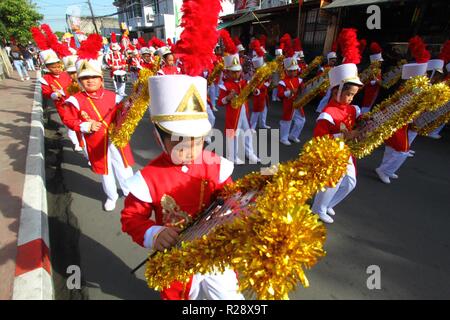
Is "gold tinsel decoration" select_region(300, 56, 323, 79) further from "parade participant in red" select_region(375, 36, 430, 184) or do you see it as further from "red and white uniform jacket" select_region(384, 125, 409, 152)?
"red and white uniform jacket" select_region(384, 125, 409, 152)

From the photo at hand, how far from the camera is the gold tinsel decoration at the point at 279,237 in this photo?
852 millimetres

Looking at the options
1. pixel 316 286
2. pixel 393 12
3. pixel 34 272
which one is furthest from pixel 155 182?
pixel 393 12

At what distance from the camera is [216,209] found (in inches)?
60.0

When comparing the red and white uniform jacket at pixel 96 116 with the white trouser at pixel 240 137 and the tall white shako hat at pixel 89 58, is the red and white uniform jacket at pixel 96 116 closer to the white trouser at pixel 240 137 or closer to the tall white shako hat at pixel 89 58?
the tall white shako hat at pixel 89 58

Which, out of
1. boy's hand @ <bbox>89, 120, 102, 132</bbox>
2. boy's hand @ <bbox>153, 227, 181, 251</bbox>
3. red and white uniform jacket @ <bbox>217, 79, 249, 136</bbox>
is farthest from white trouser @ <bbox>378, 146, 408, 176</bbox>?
boy's hand @ <bbox>89, 120, 102, 132</bbox>

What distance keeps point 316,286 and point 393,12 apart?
976 centimetres

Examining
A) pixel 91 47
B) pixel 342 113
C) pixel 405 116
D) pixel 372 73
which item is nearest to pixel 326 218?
pixel 342 113

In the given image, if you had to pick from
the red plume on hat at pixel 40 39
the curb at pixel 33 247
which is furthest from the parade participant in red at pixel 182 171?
the red plume on hat at pixel 40 39

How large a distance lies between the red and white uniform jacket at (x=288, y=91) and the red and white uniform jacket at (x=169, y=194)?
490 centimetres

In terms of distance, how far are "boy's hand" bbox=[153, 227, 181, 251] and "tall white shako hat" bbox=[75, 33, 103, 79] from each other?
112 inches

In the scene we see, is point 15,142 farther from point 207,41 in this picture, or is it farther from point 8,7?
point 8,7

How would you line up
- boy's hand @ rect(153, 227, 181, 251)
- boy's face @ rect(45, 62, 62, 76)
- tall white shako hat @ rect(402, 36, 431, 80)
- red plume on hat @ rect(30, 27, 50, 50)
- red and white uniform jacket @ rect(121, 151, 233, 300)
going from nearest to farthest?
boy's hand @ rect(153, 227, 181, 251) → red and white uniform jacket @ rect(121, 151, 233, 300) → tall white shako hat @ rect(402, 36, 431, 80) → red plume on hat @ rect(30, 27, 50, 50) → boy's face @ rect(45, 62, 62, 76)

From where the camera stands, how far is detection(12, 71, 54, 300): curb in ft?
7.55

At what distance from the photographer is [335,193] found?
3445 millimetres
